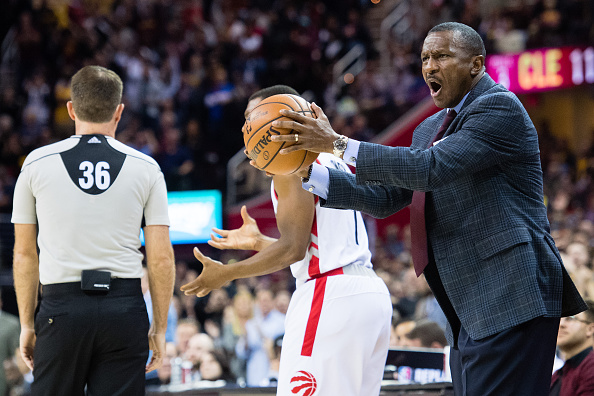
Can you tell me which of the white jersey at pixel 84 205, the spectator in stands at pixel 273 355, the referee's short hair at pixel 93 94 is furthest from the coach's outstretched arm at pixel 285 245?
the spectator in stands at pixel 273 355

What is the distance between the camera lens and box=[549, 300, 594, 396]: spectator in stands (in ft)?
16.2

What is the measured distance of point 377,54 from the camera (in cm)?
1767

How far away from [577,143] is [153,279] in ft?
50.5

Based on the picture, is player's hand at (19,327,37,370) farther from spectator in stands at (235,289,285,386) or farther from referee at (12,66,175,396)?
spectator in stands at (235,289,285,386)

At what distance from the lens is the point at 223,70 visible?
54.9 feet

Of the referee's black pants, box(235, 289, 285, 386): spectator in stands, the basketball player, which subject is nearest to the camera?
the referee's black pants

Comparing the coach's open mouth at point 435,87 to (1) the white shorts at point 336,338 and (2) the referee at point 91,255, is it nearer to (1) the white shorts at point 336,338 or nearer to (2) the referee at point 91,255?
(1) the white shorts at point 336,338

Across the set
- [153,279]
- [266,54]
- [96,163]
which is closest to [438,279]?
[153,279]

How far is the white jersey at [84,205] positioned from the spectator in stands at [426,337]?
13.2 feet

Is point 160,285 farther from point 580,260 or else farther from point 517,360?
point 580,260

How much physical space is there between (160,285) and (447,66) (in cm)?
189

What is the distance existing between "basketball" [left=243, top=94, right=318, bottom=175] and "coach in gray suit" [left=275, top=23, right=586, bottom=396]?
0.20 metres

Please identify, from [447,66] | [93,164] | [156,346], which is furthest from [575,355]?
[93,164]

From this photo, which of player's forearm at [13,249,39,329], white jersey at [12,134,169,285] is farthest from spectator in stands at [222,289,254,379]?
white jersey at [12,134,169,285]
